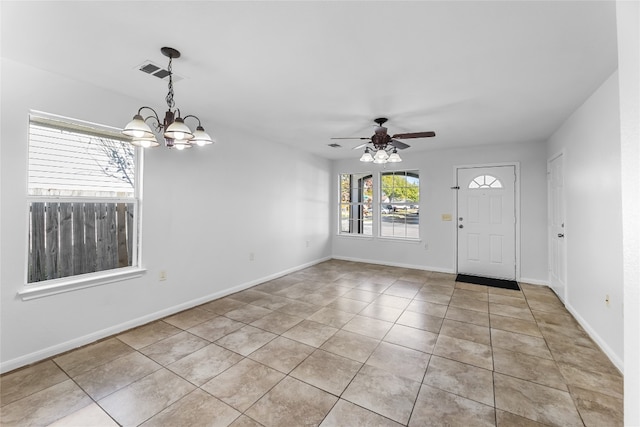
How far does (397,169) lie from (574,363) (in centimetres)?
439

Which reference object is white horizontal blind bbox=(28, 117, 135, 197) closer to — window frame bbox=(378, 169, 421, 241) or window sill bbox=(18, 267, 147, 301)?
window sill bbox=(18, 267, 147, 301)

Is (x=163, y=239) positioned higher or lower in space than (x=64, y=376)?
higher

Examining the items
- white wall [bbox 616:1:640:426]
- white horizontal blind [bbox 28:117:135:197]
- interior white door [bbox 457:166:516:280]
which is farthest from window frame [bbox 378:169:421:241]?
white wall [bbox 616:1:640:426]

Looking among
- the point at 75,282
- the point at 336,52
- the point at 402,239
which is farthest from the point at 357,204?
the point at 75,282

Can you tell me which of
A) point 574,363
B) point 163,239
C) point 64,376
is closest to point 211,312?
point 163,239

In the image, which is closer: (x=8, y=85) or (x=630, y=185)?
(x=630, y=185)

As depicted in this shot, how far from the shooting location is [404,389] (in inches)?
82.0

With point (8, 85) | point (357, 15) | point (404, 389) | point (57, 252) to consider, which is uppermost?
point (357, 15)

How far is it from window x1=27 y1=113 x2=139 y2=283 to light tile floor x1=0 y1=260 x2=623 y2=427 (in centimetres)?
87

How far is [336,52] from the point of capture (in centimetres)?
213

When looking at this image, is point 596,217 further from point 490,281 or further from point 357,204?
point 357,204

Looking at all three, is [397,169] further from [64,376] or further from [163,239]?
[64,376]

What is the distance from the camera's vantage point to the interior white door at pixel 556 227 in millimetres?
3895

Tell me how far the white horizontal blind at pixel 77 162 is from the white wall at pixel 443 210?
4.39 metres
